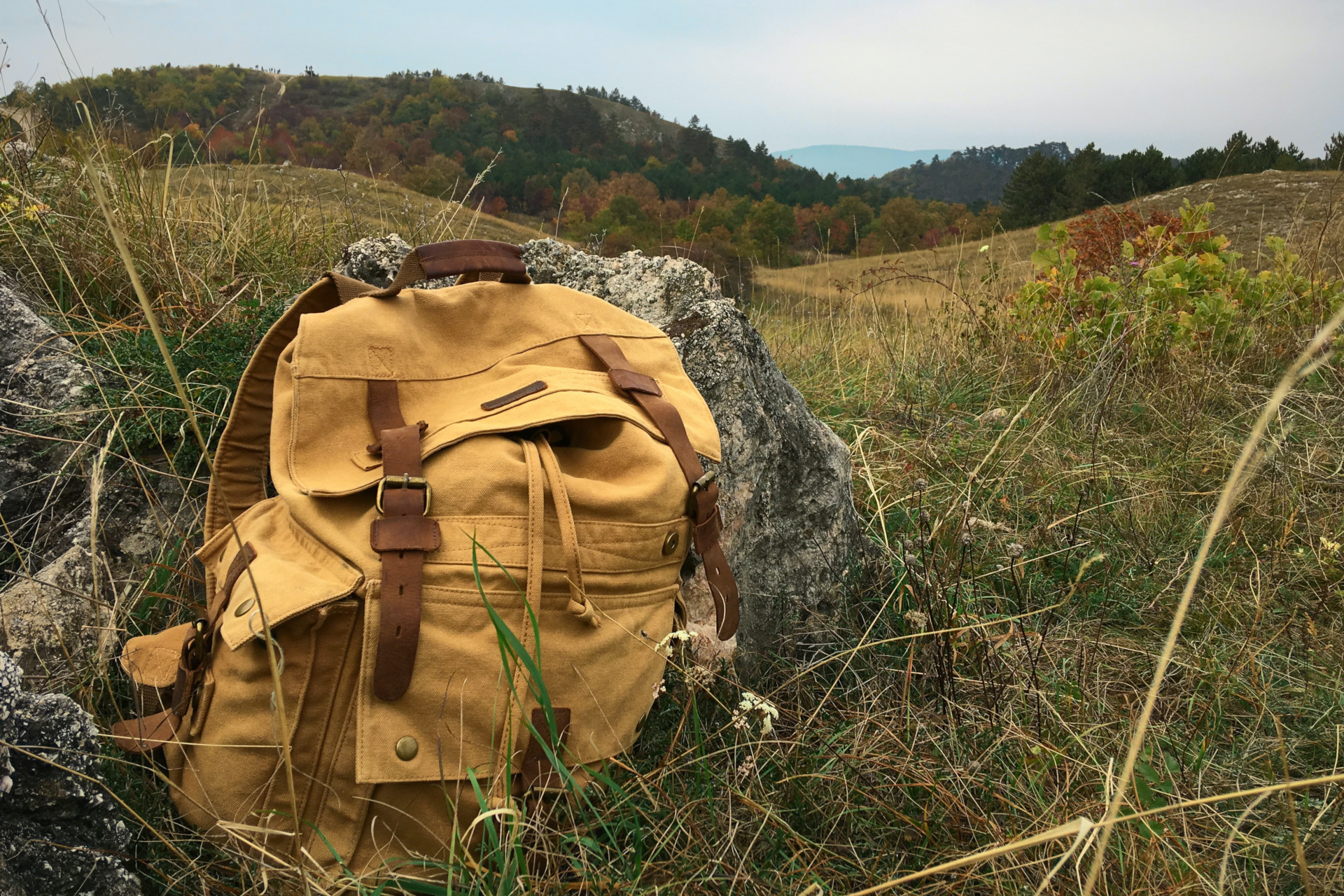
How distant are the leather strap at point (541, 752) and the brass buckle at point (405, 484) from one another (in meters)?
0.49

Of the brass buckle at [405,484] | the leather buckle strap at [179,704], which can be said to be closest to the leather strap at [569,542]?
the brass buckle at [405,484]

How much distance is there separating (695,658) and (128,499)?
5.68 feet

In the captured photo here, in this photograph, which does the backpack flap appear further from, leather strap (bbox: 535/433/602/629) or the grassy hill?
the grassy hill

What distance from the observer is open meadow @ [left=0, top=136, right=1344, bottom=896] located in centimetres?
149

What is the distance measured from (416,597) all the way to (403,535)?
12cm

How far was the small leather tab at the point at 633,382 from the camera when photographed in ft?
6.27

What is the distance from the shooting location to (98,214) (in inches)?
125

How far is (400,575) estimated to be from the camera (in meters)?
1.51

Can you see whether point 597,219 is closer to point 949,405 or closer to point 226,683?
point 949,405

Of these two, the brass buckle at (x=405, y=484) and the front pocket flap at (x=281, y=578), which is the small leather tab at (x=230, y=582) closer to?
the front pocket flap at (x=281, y=578)

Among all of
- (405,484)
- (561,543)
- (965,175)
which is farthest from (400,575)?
(965,175)

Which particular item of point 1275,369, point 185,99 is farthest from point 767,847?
point 185,99

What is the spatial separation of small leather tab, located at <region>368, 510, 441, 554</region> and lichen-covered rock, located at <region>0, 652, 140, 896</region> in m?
0.66

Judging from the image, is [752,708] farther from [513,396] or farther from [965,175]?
[965,175]
